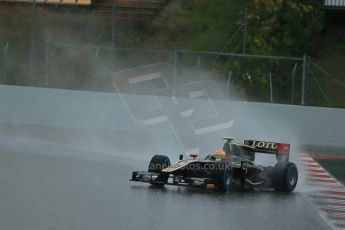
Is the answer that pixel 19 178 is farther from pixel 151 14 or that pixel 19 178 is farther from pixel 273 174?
pixel 151 14

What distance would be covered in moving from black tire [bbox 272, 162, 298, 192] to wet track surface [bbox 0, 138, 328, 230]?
8.1 inches

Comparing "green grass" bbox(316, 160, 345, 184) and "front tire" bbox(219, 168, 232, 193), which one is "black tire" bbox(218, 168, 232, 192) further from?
"green grass" bbox(316, 160, 345, 184)

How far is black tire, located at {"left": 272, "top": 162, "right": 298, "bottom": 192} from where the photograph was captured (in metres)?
15.5

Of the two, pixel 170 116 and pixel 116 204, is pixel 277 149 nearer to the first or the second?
pixel 116 204

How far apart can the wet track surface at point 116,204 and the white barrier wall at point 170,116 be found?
23.1ft

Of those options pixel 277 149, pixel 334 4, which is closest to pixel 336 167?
pixel 277 149

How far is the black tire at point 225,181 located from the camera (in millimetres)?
14703

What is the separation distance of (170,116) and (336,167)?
21.4 feet

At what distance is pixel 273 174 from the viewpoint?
51.2 feet

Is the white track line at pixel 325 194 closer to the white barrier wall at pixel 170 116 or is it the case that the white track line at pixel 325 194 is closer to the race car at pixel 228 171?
the race car at pixel 228 171

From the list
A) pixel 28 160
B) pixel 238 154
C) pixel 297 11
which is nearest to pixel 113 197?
pixel 238 154

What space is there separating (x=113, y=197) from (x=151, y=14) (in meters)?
23.9

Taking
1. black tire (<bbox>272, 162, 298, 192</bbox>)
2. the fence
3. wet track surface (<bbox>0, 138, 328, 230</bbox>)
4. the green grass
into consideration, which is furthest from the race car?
the fence

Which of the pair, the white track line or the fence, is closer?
the white track line
